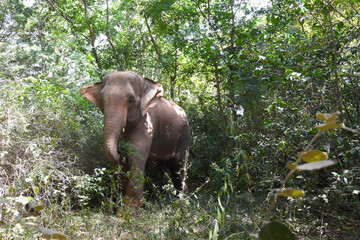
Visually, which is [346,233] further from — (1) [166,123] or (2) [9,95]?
(2) [9,95]

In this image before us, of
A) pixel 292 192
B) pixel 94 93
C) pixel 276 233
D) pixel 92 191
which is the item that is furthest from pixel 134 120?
pixel 276 233

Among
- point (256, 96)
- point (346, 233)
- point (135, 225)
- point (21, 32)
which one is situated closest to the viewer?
point (346, 233)

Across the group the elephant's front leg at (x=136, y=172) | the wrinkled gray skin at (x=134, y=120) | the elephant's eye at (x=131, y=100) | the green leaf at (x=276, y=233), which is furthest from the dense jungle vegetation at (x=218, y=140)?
the elephant's eye at (x=131, y=100)

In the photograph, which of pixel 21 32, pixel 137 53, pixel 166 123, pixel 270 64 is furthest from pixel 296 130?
pixel 21 32

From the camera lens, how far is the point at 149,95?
577 centimetres

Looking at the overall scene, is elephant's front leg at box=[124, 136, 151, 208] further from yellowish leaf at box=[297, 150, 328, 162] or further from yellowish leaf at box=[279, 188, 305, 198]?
yellowish leaf at box=[297, 150, 328, 162]

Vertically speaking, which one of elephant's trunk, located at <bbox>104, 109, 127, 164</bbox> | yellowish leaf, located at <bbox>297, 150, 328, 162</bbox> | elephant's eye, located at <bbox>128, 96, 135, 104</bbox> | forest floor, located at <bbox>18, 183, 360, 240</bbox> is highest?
elephant's eye, located at <bbox>128, 96, 135, 104</bbox>

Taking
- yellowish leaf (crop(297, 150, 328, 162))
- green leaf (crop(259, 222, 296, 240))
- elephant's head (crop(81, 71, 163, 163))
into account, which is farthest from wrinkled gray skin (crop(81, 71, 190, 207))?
green leaf (crop(259, 222, 296, 240))

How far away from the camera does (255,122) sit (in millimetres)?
7793

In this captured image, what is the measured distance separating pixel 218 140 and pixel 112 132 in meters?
4.38

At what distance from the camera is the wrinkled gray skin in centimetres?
489

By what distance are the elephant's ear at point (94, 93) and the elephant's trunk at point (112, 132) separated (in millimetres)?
629

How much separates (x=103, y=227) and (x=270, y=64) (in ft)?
9.87

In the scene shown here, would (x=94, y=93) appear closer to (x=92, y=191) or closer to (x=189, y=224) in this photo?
(x=92, y=191)
